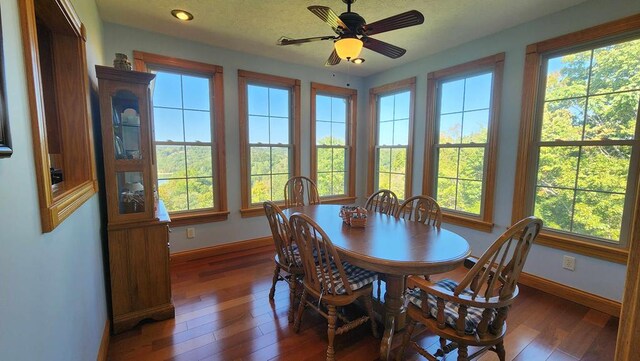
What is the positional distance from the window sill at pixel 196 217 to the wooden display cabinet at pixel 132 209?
112 centimetres

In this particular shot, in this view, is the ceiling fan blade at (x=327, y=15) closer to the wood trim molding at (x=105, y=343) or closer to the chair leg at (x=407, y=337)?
the chair leg at (x=407, y=337)

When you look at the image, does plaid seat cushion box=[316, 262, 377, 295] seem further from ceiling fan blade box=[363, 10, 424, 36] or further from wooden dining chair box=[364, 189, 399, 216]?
ceiling fan blade box=[363, 10, 424, 36]

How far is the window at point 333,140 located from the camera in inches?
165

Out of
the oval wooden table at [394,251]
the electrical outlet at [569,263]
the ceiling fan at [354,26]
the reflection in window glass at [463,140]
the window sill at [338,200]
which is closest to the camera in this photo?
the oval wooden table at [394,251]

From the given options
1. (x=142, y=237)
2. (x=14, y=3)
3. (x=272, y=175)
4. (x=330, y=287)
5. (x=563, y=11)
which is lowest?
(x=330, y=287)

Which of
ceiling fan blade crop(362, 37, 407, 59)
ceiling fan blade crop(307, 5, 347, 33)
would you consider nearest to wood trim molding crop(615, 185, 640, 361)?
ceiling fan blade crop(307, 5, 347, 33)

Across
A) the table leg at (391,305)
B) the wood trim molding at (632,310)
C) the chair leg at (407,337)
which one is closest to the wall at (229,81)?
the table leg at (391,305)

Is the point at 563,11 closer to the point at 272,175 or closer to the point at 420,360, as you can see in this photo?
the point at 420,360

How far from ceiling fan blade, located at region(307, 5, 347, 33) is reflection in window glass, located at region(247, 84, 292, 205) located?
6.47 ft

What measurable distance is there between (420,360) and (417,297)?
0.49 meters

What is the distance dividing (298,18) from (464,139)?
2.31 metres

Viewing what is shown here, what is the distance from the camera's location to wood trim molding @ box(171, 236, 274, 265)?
3.24m

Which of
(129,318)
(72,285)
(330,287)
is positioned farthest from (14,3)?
(129,318)

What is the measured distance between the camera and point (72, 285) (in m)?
1.23
